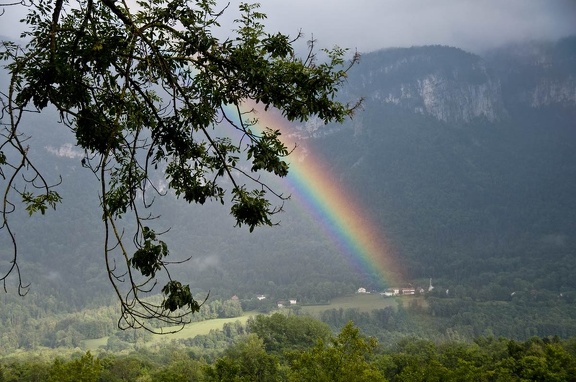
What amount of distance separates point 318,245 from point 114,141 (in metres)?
190

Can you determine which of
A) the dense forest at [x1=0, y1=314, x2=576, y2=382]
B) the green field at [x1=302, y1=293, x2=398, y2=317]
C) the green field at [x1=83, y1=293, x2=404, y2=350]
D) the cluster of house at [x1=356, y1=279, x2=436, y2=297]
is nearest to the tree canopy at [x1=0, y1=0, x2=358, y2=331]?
the dense forest at [x1=0, y1=314, x2=576, y2=382]

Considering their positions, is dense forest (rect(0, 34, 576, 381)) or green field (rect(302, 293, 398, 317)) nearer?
dense forest (rect(0, 34, 576, 381))

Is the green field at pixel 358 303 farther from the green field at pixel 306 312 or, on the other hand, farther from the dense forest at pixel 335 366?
the dense forest at pixel 335 366

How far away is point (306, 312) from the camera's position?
116 metres

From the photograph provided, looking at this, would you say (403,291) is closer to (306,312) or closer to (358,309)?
(358,309)

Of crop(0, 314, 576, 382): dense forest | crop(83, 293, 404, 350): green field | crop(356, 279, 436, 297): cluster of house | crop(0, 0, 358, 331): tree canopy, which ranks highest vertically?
crop(356, 279, 436, 297): cluster of house

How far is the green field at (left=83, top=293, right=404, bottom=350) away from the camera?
101 metres

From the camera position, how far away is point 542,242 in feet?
536

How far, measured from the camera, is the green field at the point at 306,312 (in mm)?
100713

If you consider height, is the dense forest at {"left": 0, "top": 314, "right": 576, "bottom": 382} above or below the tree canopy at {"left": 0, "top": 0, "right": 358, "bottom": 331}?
below

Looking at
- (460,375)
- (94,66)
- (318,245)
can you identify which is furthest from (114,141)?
(318,245)

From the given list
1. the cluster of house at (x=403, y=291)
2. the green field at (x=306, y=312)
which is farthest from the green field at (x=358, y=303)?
the cluster of house at (x=403, y=291)

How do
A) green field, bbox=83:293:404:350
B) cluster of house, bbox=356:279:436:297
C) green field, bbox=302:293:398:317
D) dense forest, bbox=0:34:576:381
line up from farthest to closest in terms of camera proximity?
cluster of house, bbox=356:279:436:297 < green field, bbox=302:293:398:317 < green field, bbox=83:293:404:350 < dense forest, bbox=0:34:576:381

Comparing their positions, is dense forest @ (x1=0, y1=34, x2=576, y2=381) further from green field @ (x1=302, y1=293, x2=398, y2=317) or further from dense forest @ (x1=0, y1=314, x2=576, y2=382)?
green field @ (x1=302, y1=293, x2=398, y2=317)
